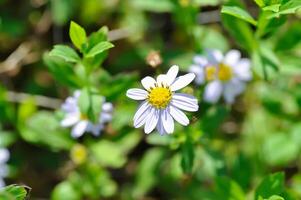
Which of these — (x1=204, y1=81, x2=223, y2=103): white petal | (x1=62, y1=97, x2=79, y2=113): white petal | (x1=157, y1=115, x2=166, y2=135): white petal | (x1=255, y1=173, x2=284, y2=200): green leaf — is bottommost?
(x1=255, y1=173, x2=284, y2=200): green leaf

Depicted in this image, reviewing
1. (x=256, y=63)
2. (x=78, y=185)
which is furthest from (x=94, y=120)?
(x=256, y=63)

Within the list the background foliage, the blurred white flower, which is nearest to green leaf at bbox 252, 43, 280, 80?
the background foliage

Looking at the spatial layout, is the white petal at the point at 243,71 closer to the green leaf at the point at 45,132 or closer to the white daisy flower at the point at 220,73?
the white daisy flower at the point at 220,73

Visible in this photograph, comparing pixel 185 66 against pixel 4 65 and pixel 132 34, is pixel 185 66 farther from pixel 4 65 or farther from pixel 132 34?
pixel 4 65

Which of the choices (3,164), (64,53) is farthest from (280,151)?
(3,164)

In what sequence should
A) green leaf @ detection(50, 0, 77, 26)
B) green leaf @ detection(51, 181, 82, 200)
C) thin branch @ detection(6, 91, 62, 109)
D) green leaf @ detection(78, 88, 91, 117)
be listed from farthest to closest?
green leaf @ detection(50, 0, 77, 26)
thin branch @ detection(6, 91, 62, 109)
green leaf @ detection(51, 181, 82, 200)
green leaf @ detection(78, 88, 91, 117)

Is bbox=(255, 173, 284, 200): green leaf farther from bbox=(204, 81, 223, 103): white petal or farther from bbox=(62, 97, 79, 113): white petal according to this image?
bbox=(62, 97, 79, 113): white petal

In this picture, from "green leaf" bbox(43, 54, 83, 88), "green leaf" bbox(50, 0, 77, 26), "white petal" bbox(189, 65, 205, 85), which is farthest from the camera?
"green leaf" bbox(50, 0, 77, 26)
